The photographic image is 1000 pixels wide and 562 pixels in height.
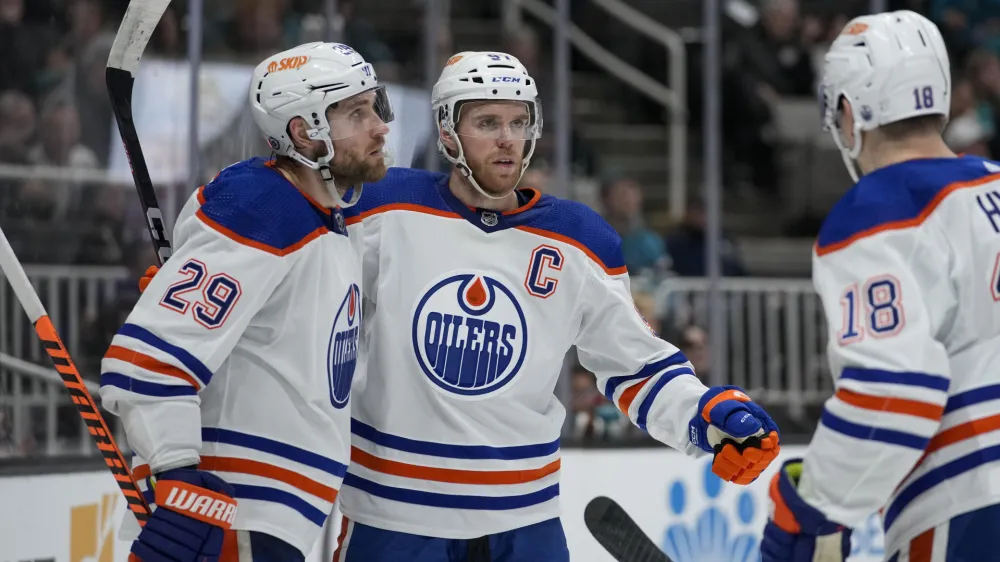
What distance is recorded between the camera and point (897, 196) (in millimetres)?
1941

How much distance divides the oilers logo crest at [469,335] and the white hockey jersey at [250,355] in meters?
0.18

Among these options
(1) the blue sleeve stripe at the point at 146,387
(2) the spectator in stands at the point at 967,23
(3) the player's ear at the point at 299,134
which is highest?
(2) the spectator in stands at the point at 967,23

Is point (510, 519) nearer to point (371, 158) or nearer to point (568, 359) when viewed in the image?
point (371, 158)

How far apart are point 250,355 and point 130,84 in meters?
0.64

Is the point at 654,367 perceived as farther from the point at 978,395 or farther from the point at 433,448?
the point at 978,395

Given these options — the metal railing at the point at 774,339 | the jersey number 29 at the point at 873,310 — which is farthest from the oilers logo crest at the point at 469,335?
the metal railing at the point at 774,339

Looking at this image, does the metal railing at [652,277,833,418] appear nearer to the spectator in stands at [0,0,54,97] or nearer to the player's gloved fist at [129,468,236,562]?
the spectator in stands at [0,0,54,97]

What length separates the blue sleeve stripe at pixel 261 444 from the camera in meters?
2.16

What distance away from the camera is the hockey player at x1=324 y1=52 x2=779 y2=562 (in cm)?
241

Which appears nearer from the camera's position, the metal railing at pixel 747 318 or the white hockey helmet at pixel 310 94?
the white hockey helmet at pixel 310 94

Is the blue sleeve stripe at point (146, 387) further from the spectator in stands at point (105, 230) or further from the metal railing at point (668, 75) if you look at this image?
the metal railing at point (668, 75)

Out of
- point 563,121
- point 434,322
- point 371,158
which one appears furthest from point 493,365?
point 563,121

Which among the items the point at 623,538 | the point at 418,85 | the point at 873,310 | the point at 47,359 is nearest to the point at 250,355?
the point at 873,310

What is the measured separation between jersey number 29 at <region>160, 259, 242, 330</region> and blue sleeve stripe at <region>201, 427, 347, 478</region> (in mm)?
180
